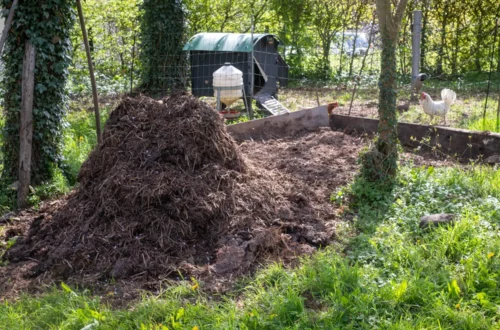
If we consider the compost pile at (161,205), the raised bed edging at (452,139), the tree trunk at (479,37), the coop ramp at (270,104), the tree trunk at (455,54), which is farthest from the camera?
the tree trunk at (455,54)

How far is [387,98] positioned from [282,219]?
2021 millimetres

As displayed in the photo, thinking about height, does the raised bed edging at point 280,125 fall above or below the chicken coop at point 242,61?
below

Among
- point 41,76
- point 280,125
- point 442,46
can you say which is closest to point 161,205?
point 41,76

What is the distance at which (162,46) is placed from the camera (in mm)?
11656

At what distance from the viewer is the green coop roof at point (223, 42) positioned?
10719mm

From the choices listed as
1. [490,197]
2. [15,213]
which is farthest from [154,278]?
[490,197]

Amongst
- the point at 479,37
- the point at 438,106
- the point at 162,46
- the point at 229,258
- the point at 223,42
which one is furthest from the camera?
the point at 479,37

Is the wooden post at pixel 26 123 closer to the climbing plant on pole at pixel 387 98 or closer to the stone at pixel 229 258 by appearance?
the stone at pixel 229 258

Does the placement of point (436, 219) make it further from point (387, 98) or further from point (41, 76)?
point (41, 76)

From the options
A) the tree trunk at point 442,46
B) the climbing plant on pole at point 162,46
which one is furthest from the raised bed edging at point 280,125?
the tree trunk at point 442,46

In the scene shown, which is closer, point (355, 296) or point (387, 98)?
point (355, 296)

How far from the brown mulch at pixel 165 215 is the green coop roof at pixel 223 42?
5.07 m

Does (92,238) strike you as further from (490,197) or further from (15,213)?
(490,197)

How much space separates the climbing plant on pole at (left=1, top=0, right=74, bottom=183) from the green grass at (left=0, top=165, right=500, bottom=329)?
308 centimetres
